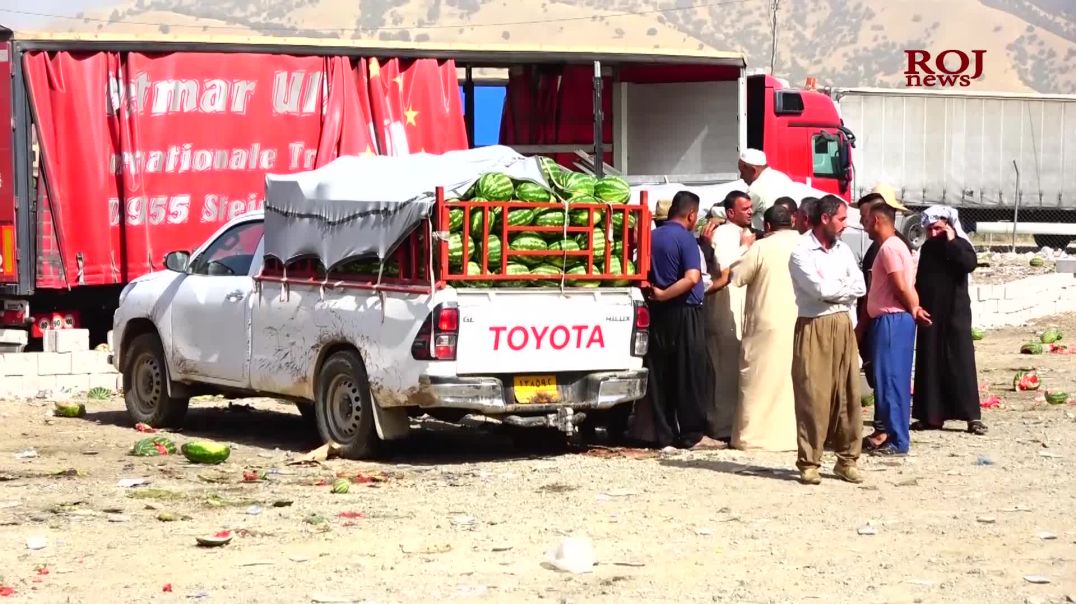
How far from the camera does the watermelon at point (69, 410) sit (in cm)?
1420

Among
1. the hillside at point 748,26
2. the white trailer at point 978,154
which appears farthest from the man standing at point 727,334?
the hillside at point 748,26

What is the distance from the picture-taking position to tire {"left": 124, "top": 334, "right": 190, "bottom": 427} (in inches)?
529

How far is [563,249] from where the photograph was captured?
11.2 m

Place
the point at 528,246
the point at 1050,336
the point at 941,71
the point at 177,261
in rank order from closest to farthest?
the point at 528,246, the point at 177,261, the point at 1050,336, the point at 941,71

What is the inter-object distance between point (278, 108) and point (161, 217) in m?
1.69

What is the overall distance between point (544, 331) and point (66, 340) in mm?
6328

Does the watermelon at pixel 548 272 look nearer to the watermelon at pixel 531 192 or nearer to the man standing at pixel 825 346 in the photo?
the watermelon at pixel 531 192

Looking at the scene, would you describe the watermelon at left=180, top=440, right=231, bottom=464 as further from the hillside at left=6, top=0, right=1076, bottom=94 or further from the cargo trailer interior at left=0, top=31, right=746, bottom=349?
the hillside at left=6, top=0, right=1076, bottom=94

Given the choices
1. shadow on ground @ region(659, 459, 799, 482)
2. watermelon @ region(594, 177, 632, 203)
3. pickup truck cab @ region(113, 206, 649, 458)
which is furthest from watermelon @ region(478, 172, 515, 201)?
shadow on ground @ region(659, 459, 799, 482)

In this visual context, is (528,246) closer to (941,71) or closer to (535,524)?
(535,524)

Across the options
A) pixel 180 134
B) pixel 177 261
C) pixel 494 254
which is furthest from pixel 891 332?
pixel 180 134

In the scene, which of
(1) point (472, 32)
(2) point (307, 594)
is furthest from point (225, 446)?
(1) point (472, 32)

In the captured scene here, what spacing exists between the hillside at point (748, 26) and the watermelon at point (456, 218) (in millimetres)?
126946

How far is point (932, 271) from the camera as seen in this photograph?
41.6 feet
